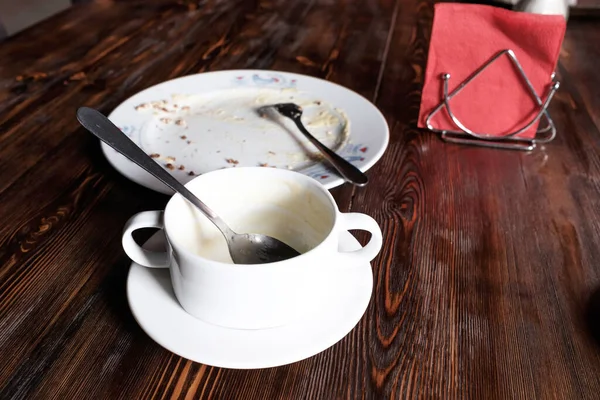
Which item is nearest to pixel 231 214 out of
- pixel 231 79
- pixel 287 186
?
pixel 287 186

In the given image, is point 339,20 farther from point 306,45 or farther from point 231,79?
point 231,79

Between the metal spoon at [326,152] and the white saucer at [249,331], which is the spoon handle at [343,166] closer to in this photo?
the metal spoon at [326,152]

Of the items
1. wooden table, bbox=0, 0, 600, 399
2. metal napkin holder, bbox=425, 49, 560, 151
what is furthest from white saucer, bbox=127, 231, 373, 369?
metal napkin holder, bbox=425, 49, 560, 151

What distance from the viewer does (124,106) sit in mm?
736

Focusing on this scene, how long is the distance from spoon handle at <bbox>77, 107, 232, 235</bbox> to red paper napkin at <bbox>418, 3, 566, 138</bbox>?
39cm

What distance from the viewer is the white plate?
64 centimetres

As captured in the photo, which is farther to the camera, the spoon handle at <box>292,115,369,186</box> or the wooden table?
the spoon handle at <box>292,115,369,186</box>

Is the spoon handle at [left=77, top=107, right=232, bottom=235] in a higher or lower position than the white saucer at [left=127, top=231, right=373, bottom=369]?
higher

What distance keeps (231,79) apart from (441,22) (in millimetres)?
342

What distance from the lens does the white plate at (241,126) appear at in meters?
0.64

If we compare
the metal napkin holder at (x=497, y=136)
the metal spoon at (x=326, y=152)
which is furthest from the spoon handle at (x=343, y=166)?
the metal napkin holder at (x=497, y=136)

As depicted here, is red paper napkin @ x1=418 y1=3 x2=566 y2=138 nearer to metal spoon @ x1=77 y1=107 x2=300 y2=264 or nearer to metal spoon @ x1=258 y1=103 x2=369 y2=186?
metal spoon @ x1=258 y1=103 x2=369 y2=186

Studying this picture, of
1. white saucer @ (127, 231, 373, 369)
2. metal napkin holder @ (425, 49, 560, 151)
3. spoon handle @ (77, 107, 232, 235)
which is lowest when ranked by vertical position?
metal napkin holder @ (425, 49, 560, 151)

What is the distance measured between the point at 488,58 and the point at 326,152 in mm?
238
